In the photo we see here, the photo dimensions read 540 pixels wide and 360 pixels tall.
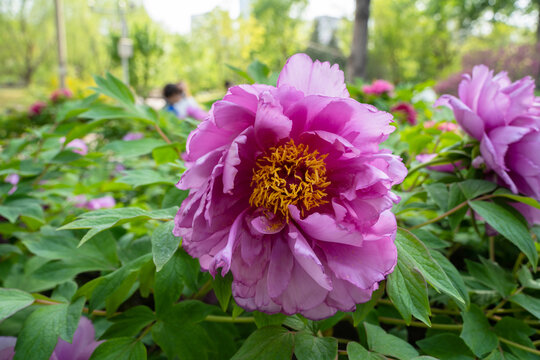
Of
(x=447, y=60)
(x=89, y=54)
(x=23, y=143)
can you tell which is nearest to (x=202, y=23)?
(x=89, y=54)

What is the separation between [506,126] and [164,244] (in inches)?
22.3

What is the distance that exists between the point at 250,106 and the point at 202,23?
1028 inches

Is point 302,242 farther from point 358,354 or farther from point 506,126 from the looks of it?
point 506,126

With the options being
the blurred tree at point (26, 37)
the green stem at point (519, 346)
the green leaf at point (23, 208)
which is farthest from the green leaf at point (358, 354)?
the blurred tree at point (26, 37)

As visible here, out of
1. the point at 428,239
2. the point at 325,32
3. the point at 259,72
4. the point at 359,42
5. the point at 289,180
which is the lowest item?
the point at 428,239

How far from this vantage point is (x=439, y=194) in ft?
2.10

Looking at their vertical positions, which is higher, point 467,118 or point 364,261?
point 467,118

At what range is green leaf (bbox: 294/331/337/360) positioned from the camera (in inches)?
17.1

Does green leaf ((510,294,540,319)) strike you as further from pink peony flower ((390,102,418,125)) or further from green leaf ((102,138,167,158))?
pink peony flower ((390,102,418,125))

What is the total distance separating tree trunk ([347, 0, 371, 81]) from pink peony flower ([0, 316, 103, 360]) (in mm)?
6083

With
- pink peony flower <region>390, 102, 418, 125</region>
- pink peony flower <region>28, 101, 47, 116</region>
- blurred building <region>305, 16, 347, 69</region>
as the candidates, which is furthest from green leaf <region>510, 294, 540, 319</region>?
blurred building <region>305, 16, 347, 69</region>

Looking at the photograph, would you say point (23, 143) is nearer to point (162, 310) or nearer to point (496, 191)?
point (162, 310)

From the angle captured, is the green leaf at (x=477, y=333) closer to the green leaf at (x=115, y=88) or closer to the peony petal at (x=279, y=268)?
the peony petal at (x=279, y=268)

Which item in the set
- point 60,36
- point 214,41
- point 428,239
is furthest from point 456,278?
point 214,41
